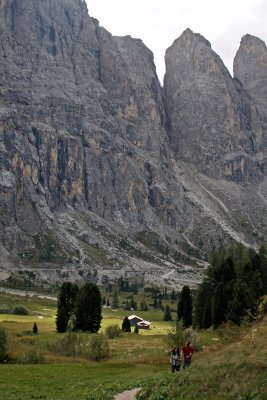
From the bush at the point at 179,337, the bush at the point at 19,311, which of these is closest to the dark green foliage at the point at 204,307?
the bush at the point at 179,337

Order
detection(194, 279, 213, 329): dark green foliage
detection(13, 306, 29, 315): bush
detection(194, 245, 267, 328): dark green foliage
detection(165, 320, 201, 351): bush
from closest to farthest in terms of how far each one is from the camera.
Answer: detection(165, 320, 201, 351): bush → detection(194, 245, 267, 328): dark green foliage → detection(194, 279, 213, 329): dark green foliage → detection(13, 306, 29, 315): bush

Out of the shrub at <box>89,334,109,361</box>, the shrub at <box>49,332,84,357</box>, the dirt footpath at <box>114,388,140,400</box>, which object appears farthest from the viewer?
the shrub at <box>49,332,84,357</box>

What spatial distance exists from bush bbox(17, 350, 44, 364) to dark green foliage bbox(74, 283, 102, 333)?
33.1m

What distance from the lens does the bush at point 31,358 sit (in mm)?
42906

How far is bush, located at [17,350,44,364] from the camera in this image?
42.9 m

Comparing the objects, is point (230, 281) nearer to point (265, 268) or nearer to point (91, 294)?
point (265, 268)

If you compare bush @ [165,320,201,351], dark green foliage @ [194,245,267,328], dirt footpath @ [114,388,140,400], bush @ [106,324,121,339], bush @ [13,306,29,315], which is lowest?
bush @ [13,306,29,315]

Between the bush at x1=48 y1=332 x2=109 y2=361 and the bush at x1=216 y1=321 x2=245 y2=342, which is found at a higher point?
the bush at x1=216 y1=321 x2=245 y2=342

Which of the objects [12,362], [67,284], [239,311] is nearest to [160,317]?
[67,284]

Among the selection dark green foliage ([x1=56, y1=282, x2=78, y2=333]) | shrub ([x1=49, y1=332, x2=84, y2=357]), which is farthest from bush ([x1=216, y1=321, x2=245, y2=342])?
dark green foliage ([x1=56, y1=282, x2=78, y2=333])

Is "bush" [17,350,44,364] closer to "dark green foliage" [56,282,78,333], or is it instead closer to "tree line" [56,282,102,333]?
"tree line" [56,282,102,333]

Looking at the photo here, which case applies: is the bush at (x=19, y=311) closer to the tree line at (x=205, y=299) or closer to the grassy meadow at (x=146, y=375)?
the tree line at (x=205, y=299)

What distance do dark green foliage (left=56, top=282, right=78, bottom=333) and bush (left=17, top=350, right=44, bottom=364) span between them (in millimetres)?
36339

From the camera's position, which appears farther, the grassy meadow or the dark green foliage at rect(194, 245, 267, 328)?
the dark green foliage at rect(194, 245, 267, 328)
